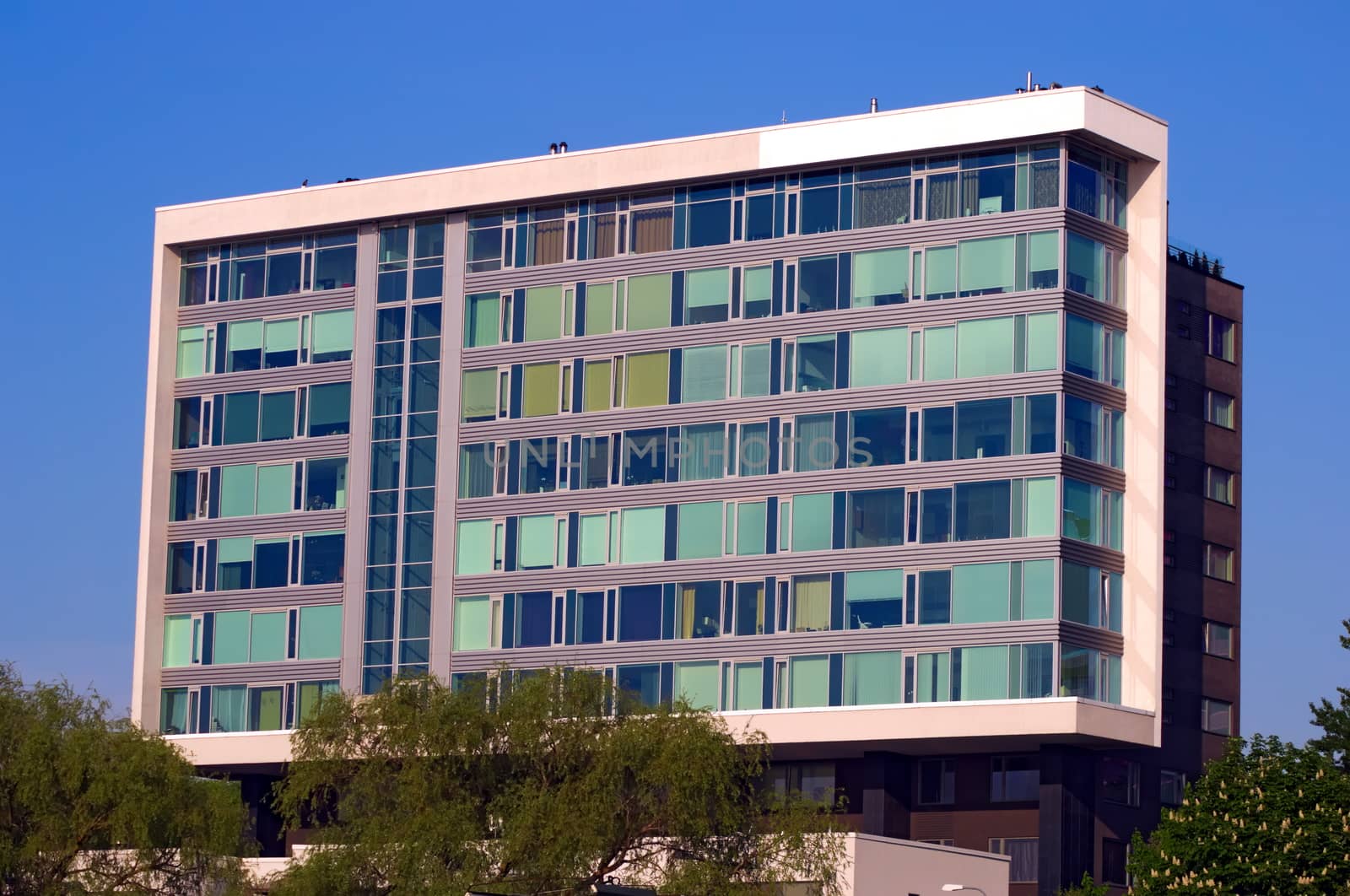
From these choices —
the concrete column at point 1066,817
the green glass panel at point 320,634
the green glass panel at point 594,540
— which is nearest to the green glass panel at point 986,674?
the concrete column at point 1066,817

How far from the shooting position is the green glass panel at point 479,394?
9388 centimetres

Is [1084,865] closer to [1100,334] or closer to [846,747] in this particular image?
[846,747]

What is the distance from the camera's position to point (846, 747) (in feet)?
284

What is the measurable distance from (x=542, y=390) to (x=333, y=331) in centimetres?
980

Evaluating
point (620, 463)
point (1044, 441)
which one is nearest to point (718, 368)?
point (620, 463)

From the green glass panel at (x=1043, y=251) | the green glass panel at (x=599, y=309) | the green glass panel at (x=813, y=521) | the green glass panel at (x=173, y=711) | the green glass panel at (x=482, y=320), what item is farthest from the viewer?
the green glass panel at (x=173, y=711)

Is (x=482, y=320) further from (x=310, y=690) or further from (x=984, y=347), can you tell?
(x=984, y=347)

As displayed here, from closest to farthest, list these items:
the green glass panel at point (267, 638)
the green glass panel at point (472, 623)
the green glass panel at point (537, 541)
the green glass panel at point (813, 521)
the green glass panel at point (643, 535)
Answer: the green glass panel at point (813, 521) → the green glass panel at point (643, 535) → the green glass panel at point (537, 541) → the green glass panel at point (472, 623) → the green glass panel at point (267, 638)

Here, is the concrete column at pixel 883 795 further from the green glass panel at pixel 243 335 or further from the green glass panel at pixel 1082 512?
the green glass panel at pixel 243 335

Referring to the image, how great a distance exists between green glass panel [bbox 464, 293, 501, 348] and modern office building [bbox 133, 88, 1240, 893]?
14 centimetres

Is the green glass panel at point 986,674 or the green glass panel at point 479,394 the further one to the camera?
the green glass panel at point 479,394

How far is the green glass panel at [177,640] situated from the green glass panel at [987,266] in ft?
114

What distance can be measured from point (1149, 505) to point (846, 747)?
13680 millimetres

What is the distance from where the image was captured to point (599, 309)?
3634 inches
